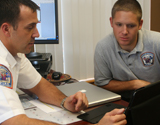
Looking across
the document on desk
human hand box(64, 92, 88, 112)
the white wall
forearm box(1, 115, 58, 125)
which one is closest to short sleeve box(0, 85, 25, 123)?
forearm box(1, 115, 58, 125)

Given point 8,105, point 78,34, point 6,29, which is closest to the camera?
point 8,105

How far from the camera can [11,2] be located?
90 centimetres

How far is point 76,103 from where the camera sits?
95cm

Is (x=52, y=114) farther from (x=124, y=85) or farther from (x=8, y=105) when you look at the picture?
(x=124, y=85)

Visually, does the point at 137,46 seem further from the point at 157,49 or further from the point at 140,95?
the point at 140,95

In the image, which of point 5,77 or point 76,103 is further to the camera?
point 76,103

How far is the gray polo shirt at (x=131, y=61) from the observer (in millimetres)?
1416

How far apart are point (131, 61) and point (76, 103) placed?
63cm

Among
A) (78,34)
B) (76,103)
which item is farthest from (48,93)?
(78,34)

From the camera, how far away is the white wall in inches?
84.6

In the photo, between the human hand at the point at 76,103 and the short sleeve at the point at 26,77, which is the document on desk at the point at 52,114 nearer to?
the human hand at the point at 76,103

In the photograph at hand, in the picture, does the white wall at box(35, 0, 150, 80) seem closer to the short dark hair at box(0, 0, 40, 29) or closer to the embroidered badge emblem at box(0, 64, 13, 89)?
the short dark hair at box(0, 0, 40, 29)

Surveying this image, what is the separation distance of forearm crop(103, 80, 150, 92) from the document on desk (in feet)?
1.68

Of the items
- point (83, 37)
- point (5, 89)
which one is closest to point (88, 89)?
point (5, 89)
